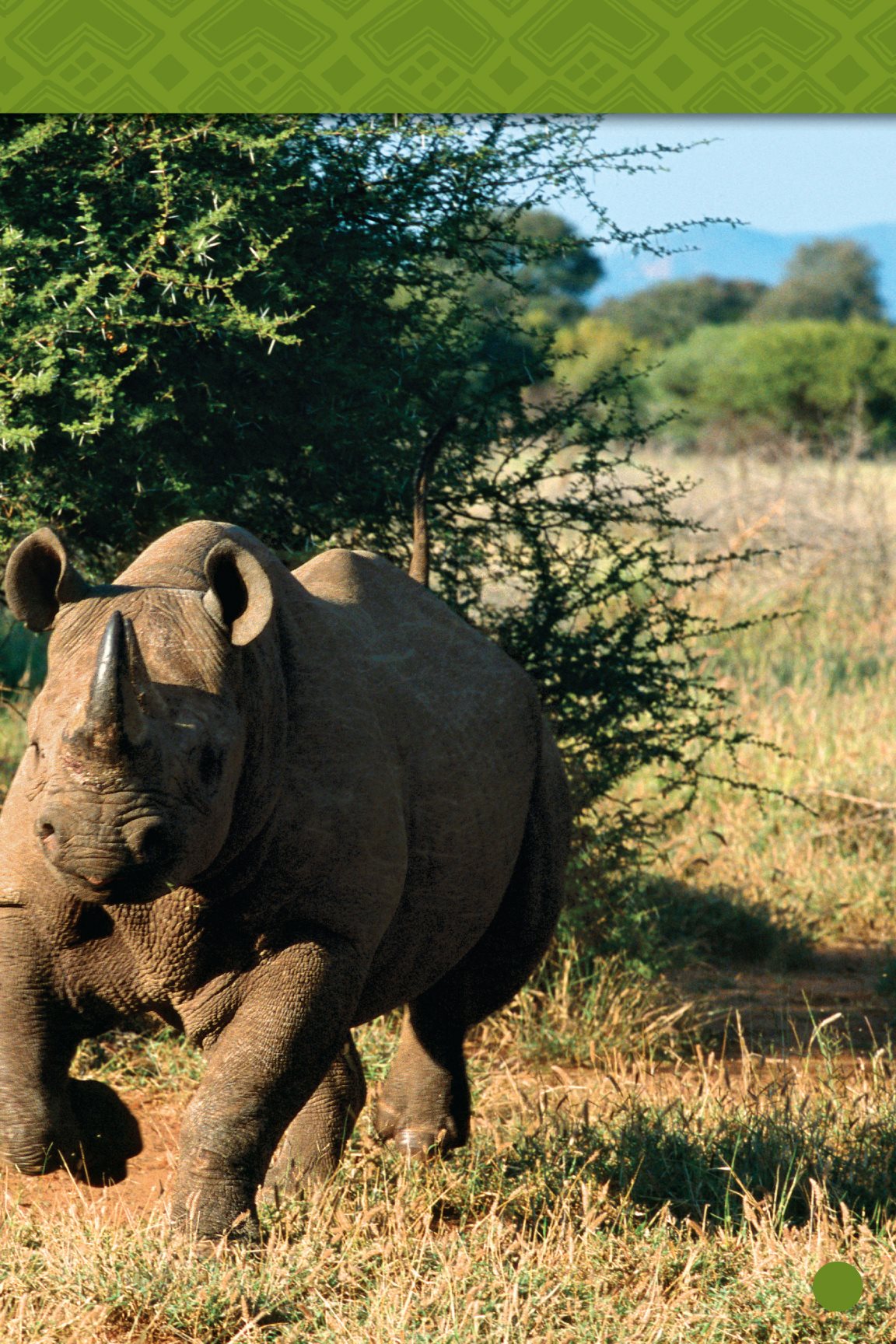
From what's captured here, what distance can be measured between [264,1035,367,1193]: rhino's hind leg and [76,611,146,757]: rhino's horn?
159 centimetres

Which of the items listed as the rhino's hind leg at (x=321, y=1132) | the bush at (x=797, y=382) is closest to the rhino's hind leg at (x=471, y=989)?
the rhino's hind leg at (x=321, y=1132)

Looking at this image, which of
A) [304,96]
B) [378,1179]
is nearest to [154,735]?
[378,1179]

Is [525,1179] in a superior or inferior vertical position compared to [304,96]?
inferior

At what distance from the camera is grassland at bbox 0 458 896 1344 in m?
3.55

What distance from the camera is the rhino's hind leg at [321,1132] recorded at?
4418mm

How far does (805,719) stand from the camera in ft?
35.0

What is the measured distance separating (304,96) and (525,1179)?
3.11m

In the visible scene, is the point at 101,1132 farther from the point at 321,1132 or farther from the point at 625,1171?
the point at 625,1171

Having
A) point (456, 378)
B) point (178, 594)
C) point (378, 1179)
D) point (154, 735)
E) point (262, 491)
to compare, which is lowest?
point (378, 1179)

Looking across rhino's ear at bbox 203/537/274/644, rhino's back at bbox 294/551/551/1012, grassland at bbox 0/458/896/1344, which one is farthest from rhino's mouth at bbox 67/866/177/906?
rhino's back at bbox 294/551/551/1012

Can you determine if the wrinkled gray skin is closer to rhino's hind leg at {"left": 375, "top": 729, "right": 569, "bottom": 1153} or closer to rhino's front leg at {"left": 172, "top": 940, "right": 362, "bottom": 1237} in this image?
rhino's front leg at {"left": 172, "top": 940, "right": 362, "bottom": 1237}

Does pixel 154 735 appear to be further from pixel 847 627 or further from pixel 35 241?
pixel 847 627

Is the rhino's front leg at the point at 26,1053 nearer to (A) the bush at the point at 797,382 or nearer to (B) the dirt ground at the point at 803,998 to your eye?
(B) the dirt ground at the point at 803,998

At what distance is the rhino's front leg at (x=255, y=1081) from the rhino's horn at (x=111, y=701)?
82 centimetres
